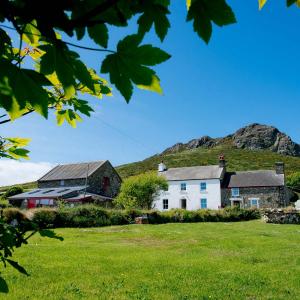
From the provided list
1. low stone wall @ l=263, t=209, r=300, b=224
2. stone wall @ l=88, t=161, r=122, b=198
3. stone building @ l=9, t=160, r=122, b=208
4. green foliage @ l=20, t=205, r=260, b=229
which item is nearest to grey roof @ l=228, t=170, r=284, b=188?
green foliage @ l=20, t=205, r=260, b=229

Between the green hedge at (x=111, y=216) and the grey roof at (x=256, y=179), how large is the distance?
13369mm

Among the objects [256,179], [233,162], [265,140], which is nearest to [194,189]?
[256,179]

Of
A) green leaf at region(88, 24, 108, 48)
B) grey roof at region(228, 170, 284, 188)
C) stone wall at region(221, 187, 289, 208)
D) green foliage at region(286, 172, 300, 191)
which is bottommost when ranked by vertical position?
green leaf at region(88, 24, 108, 48)

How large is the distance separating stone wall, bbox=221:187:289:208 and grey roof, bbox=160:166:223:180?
277cm

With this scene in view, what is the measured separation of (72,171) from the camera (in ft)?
186

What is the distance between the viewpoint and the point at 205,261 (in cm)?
1253

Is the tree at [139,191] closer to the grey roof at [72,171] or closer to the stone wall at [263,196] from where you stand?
the grey roof at [72,171]

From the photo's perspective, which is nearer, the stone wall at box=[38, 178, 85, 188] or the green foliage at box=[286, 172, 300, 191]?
the stone wall at box=[38, 178, 85, 188]

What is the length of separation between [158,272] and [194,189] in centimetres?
4459

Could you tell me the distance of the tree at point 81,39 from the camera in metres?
1.00

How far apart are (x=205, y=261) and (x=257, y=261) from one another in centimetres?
186

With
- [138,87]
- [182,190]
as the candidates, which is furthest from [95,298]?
[182,190]

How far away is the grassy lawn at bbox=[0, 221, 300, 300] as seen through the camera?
333 inches

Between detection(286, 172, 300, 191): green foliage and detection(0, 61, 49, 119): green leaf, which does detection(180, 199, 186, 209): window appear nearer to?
detection(286, 172, 300, 191): green foliage
